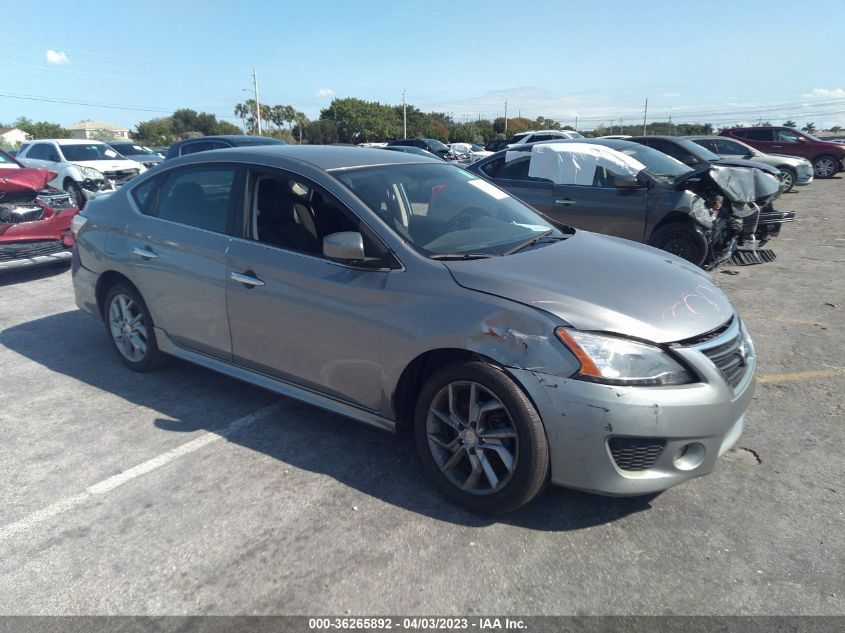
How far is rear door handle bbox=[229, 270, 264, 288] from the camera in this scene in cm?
369

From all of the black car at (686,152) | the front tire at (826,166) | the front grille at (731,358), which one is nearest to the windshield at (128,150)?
the black car at (686,152)

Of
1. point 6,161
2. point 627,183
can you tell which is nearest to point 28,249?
point 6,161

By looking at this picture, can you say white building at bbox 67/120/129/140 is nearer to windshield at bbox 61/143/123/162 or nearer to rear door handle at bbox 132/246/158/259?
windshield at bbox 61/143/123/162

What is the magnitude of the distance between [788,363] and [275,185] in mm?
4117

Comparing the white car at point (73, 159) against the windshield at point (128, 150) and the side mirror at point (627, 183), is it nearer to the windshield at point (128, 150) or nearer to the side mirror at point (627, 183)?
the windshield at point (128, 150)

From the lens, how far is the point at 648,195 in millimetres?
7578

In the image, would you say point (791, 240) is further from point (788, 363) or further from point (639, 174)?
point (788, 363)

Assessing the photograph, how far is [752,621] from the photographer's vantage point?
234 cm

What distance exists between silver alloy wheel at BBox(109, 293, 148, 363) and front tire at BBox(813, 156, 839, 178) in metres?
24.4

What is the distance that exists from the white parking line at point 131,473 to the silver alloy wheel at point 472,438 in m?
1.50

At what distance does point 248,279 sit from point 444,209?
4.19ft

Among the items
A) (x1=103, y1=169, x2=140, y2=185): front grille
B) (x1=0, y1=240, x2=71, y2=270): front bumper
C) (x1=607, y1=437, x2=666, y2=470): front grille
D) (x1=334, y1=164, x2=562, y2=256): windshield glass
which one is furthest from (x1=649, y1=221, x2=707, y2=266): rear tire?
(x1=103, y1=169, x2=140, y2=185): front grille

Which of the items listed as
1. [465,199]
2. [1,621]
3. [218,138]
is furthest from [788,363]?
[218,138]

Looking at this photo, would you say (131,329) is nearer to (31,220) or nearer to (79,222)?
(79,222)
